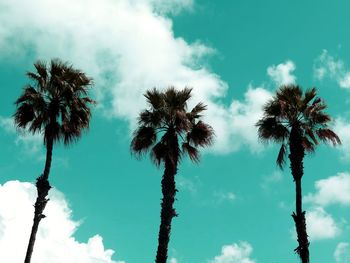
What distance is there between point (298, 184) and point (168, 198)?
21.9ft

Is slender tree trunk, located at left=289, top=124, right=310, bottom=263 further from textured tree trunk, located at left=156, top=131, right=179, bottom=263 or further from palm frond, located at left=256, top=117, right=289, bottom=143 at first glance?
textured tree trunk, located at left=156, top=131, right=179, bottom=263

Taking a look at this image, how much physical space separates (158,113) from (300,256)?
1043 cm

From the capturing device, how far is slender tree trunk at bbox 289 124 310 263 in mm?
27797

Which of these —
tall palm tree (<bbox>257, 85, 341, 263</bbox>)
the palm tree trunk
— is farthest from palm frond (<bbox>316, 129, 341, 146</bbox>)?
the palm tree trunk

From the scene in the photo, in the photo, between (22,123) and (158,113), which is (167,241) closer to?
(158,113)

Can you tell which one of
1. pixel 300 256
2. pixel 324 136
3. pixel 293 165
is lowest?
pixel 300 256

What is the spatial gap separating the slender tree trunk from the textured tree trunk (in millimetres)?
5980

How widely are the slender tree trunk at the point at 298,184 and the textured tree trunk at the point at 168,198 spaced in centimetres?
598

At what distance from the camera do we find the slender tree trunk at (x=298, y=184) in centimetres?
2780

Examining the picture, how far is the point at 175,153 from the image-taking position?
100 feet

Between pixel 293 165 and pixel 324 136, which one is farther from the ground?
pixel 324 136

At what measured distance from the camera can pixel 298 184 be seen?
29.9 meters

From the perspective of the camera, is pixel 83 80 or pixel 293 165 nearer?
pixel 293 165

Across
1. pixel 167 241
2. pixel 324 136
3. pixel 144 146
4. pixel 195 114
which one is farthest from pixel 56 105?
pixel 324 136
